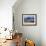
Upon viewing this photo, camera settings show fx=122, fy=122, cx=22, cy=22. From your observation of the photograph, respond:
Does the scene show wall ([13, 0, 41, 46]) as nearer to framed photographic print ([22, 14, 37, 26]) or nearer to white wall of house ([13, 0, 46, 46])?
white wall of house ([13, 0, 46, 46])

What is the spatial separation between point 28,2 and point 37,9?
1.81 ft

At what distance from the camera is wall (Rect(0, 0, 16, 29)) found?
15.1 ft

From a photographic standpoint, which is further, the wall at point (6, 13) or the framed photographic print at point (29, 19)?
the framed photographic print at point (29, 19)

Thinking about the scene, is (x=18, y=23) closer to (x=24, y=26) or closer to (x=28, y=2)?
(x=24, y=26)

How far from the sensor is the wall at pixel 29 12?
19.4 feet

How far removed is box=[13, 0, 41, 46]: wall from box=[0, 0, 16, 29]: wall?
4.03 feet

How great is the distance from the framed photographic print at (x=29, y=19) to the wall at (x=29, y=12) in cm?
15

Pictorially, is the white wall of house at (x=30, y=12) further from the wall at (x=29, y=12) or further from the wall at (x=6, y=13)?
the wall at (x=6, y=13)

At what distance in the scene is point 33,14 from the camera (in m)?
5.88

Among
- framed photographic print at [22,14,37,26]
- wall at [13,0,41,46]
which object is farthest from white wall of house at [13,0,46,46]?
framed photographic print at [22,14,37,26]

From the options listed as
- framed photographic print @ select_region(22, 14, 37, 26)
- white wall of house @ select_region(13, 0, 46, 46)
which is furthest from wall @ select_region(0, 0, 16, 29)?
framed photographic print @ select_region(22, 14, 37, 26)

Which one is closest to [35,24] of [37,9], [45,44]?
[37,9]

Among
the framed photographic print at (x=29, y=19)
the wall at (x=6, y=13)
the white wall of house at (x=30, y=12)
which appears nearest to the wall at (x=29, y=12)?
the white wall of house at (x=30, y=12)

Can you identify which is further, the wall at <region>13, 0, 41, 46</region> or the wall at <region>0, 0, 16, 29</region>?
the wall at <region>13, 0, 41, 46</region>
